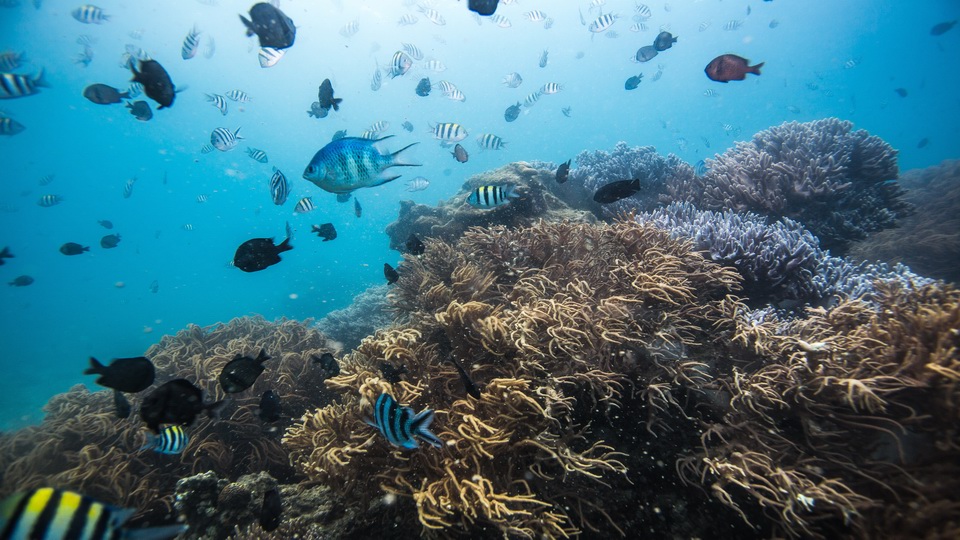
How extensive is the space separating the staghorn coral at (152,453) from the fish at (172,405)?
240cm

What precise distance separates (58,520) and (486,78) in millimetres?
132767

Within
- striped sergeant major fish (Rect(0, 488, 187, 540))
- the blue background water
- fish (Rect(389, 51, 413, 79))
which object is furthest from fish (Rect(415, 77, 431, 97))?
the blue background water

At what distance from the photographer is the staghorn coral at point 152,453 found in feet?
15.9

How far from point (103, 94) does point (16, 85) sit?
1.11 m

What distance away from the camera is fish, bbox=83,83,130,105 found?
21.7 ft

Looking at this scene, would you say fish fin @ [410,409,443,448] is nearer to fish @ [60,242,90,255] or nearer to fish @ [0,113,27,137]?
fish @ [60,242,90,255]

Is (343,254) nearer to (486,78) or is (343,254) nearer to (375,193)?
(375,193)

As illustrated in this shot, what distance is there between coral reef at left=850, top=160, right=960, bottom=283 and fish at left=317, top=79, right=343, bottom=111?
35.2 ft

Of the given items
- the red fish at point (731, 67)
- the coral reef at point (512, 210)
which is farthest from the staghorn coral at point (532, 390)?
the red fish at point (731, 67)

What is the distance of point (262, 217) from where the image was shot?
11369 centimetres

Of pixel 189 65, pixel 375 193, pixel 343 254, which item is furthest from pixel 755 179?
pixel 375 193

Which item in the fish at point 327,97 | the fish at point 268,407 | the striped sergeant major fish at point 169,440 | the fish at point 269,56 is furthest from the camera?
the fish at point 269,56

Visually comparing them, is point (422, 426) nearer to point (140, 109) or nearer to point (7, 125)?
point (140, 109)

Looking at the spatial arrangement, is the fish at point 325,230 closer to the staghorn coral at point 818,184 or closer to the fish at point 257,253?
the fish at point 257,253
